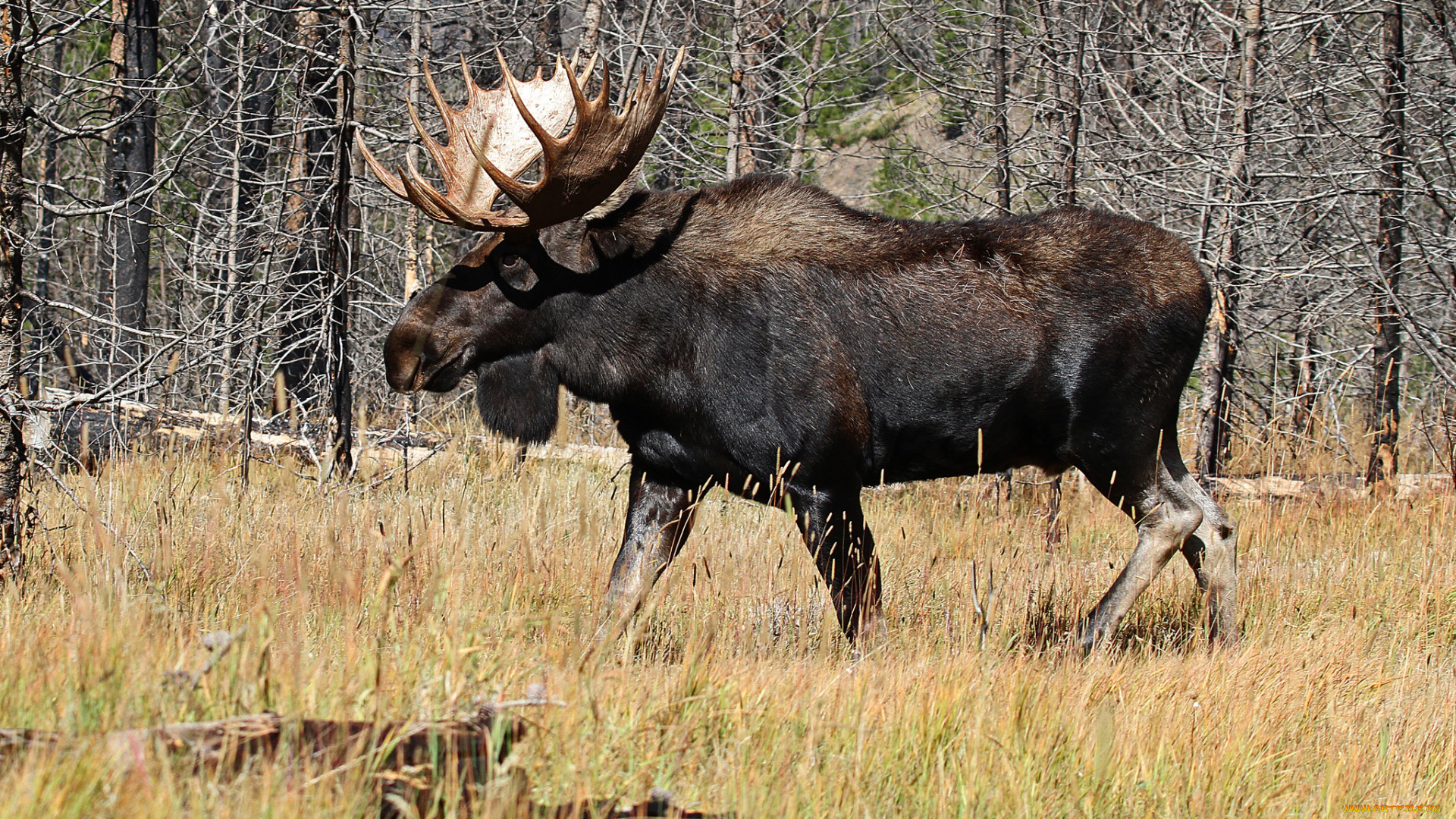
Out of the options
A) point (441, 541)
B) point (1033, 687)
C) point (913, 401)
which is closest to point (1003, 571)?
point (913, 401)

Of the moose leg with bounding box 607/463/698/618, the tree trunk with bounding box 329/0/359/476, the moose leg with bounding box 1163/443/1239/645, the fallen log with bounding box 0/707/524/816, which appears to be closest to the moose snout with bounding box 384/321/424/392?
the moose leg with bounding box 607/463/698/618

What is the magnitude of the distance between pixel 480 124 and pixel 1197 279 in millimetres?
3531

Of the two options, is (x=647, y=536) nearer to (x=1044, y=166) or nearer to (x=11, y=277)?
(x=11, y=277)

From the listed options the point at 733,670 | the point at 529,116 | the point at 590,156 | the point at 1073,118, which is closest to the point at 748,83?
the point at 1073,118

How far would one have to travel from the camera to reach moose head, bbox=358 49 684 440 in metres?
5.15

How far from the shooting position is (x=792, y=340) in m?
5.23

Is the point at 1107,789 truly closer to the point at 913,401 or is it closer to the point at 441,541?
the point at 913,401

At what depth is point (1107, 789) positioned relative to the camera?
3.44 metres

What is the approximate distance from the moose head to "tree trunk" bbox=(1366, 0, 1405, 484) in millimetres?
5982

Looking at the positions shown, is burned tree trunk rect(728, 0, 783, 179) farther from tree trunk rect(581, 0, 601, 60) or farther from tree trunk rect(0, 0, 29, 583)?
tree trunk rect(0, 0, 29, 583)

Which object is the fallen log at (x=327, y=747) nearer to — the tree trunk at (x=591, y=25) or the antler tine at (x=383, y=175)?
the antler tine at (x=383, y=175)

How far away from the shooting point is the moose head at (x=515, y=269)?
515 cm

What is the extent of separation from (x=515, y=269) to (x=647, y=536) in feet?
4.30

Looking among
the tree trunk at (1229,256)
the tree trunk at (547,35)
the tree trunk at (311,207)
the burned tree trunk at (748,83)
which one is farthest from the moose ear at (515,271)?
the tree trunk at (547,35)
